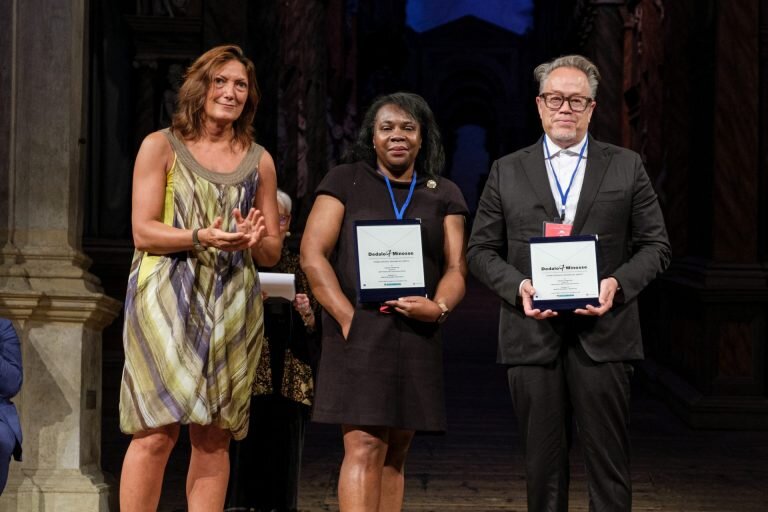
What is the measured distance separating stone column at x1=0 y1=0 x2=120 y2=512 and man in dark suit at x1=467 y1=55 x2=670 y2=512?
2.29 m

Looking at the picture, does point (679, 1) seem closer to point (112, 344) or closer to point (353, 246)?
point (112, 344)

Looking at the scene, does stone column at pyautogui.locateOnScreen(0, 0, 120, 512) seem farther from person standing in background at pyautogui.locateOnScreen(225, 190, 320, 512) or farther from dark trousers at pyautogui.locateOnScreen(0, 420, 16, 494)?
dark trousers at pyautogui.locateOnScreen(0, 420, 16, 494)

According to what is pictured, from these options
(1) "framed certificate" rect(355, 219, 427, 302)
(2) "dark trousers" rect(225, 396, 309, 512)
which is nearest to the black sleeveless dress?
(1) "framed certificate" rect(355, 219, 427, 302)

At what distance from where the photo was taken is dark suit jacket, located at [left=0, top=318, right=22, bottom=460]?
450cm

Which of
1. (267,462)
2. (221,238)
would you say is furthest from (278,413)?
(221,238)

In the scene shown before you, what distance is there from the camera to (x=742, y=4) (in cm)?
944

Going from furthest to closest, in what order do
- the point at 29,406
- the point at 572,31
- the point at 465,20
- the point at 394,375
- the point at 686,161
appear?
1. the point at 465,20
2. the point at 572,31
3. the point at 686,161
4. the point at 29,406
5. the point at 394,375

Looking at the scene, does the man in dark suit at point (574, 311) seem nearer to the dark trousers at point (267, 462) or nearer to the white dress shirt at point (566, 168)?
the white dress shirt at point (566, 168)

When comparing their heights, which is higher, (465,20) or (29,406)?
(465,20)

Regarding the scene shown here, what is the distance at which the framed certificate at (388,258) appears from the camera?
4035mm

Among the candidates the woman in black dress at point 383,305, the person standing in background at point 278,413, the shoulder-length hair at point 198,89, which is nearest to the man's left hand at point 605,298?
the woman in black dress at point 383,305

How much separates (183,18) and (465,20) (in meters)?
39.2

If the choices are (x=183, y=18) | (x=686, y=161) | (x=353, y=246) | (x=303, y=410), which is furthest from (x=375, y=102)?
(x=686, y=161)

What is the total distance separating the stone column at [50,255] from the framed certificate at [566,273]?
2503 mm
